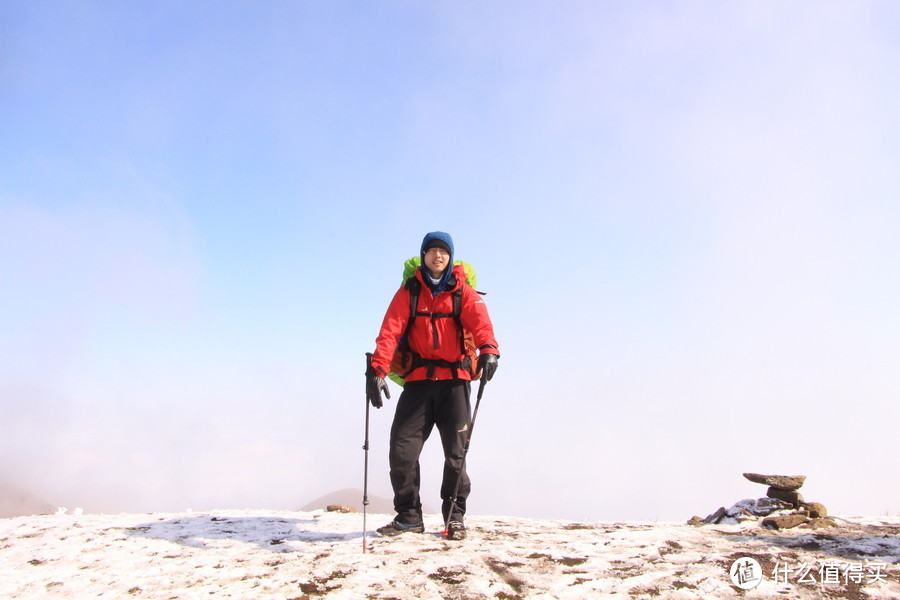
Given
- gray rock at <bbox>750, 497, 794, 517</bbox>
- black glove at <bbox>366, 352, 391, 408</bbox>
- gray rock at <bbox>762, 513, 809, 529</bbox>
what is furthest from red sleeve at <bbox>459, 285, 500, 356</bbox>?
gray rock at <bbox>750, 497, 794, 517</bbox>

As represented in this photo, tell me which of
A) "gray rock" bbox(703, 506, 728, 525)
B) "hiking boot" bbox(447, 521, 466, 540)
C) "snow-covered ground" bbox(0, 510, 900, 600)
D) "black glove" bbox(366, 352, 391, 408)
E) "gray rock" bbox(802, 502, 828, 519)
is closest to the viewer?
"snow-covered ground" bbox(0, 510, 900, 600)

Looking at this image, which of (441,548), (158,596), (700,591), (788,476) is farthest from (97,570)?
(788,476)

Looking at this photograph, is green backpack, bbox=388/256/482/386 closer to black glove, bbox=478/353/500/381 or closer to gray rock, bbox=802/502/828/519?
black glove, bbox=478/353/500/381

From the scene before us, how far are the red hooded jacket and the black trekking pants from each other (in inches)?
9.1

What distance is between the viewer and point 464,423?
7273 mm

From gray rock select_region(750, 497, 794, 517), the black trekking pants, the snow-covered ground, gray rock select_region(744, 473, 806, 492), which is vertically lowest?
the snow-covered ground

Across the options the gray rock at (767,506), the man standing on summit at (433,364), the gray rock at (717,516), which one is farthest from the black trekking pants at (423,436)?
the gray rock at (767,506)

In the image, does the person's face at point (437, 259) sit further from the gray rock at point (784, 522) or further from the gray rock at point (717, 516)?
the gray rock at point (717, 516)

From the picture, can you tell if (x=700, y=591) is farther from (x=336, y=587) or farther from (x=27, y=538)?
(x=27, y=538)

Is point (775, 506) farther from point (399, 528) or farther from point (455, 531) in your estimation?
point (399, 528)

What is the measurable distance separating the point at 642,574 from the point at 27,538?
7.58 metres

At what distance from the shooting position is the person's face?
7.19m

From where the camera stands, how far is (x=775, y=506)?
9766 millimetres

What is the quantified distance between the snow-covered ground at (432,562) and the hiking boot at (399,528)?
151mm
